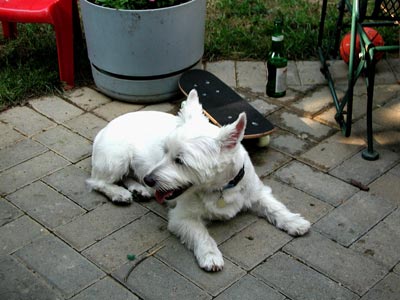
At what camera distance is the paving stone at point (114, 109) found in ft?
16.2

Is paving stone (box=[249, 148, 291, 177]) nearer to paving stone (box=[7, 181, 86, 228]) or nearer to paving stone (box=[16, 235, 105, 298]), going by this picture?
paving stone (box=[7, 181, 86, 228])

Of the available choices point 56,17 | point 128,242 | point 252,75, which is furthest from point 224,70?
point 128,242

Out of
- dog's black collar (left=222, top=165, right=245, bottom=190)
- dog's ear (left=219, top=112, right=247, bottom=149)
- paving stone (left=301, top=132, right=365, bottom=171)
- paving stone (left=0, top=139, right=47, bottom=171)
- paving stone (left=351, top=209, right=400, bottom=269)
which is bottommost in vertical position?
paving stone (left=351, top=209, right=400, bottom=269)

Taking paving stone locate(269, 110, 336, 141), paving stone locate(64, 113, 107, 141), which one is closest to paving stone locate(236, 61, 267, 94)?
paving stone locate(269, 110, 336, 141)

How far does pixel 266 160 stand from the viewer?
432 cm

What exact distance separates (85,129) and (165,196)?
165cm

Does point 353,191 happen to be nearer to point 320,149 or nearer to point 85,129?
point 320,149

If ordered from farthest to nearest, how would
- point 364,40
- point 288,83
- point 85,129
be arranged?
point 288,83 < point 85,129 < point 364,40

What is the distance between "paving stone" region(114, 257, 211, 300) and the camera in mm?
3191

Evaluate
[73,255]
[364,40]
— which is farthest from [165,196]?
[364,40]

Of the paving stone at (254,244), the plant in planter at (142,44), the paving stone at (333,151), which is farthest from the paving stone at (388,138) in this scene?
the plant in planter at (142,44)

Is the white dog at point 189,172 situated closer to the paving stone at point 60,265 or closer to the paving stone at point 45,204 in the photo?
the paving stone at point 45,204

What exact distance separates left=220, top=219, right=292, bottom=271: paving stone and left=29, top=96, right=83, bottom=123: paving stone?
1.98m

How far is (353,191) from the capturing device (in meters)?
3.98
